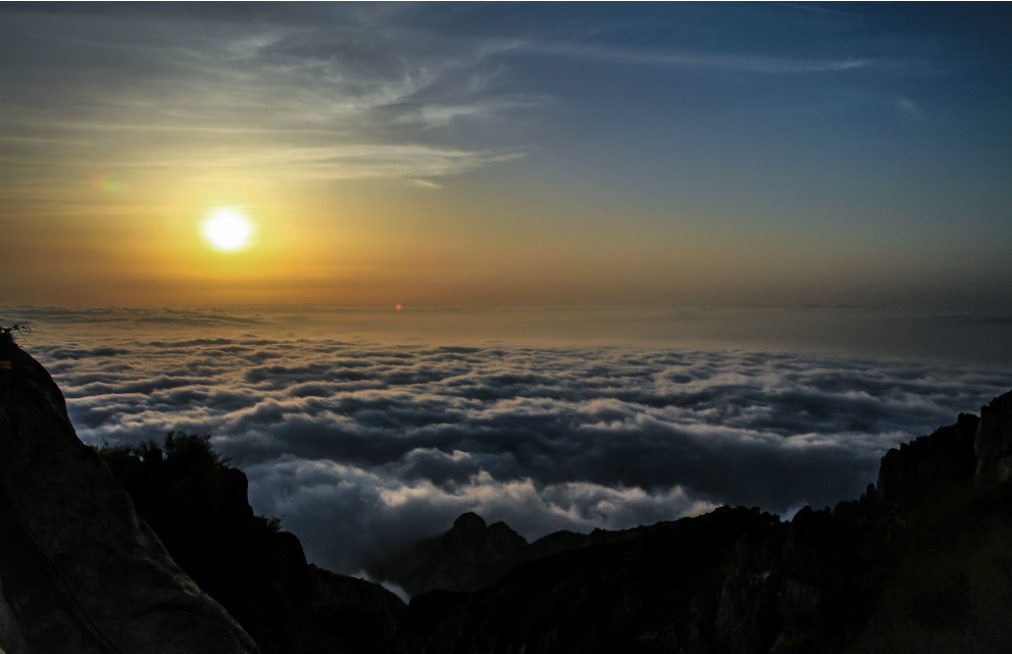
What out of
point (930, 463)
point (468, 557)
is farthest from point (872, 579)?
point (468, 557)

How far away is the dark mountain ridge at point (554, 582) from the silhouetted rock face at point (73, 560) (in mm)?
27

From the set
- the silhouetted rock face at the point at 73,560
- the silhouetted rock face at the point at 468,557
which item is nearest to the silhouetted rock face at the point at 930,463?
the silhouetted rock face at the point at 73,560

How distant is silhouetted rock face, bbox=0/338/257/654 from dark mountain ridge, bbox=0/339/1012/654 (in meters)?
0.03

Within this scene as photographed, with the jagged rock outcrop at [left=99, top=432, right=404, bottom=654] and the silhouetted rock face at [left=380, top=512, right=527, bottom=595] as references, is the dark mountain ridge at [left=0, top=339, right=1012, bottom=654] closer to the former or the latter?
the jagged rock outcrop at [left=99, top=432, right=404, bottom=654]

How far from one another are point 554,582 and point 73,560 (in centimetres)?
3967

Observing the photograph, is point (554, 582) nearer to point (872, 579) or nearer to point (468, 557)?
point (872, 579)

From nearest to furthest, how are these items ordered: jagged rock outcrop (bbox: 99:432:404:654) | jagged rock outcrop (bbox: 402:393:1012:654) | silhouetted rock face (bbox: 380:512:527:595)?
jagged rock outcrop (bbox: 99:432:404:654) < jagged rock outcrop (bbox: 402:393:1012:654) < silhouetted rock face (bbox: 380:512:527:595)

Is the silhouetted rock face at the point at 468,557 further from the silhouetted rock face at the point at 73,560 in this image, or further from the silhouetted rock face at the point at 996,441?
the silhouetted rock face at the point at 73,560

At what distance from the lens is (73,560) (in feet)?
31.3

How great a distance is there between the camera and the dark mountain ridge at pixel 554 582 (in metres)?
9.40

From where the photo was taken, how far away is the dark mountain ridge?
9398 mm

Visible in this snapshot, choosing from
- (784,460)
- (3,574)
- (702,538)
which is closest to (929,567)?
(702,538)

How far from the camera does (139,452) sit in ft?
69.9

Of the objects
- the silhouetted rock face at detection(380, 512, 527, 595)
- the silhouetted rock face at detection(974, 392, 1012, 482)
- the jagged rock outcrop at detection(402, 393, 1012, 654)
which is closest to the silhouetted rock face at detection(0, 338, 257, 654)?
the jagged rock outcrop at detection(402, 393, 1012, 654)
